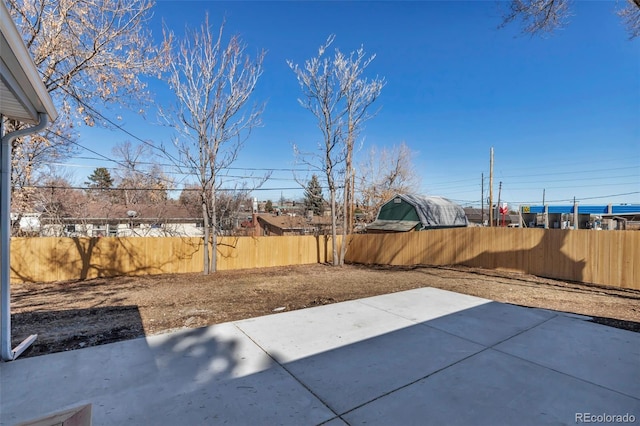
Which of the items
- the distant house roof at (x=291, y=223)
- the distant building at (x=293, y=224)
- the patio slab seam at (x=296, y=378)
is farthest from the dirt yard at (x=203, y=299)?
the distant house roof at (x=291, y=223)

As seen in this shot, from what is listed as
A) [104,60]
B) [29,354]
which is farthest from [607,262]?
[104,60]

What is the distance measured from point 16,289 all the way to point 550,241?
13888mm

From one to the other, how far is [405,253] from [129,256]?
31.9ft

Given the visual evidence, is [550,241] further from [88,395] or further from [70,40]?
[70,40]

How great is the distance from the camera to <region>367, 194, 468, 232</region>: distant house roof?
16250 millimetres

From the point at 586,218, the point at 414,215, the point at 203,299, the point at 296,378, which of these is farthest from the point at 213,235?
the point at 586,218

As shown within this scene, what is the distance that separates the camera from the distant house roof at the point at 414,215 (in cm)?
1625

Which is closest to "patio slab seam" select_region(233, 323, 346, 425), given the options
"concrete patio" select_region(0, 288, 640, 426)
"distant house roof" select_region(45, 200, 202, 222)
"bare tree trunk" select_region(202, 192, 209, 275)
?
"concrete patio" select_region(0, 288, 640, 426)

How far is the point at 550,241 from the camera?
328 inches

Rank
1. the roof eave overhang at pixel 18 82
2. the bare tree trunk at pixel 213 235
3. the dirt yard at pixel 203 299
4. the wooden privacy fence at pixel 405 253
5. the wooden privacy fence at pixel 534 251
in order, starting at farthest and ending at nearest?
the bare tree trunk at pixel 213 235 → the wooden privacy fence at pixel 405 253 → the wooden privacy fence at pixel 534 251 → the dirt yard at pixel 203 299 → the roof eave overhang at pixel 18 82

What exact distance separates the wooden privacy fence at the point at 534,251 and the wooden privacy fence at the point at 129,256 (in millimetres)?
4929

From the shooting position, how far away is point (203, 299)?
5660mm

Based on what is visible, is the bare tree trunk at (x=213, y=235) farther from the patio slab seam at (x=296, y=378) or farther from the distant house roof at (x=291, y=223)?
the distant house roof at (x=291, y=223)

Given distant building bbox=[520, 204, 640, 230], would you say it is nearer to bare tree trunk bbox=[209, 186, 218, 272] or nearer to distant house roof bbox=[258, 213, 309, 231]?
distant house roof bbox=[258, 213, 309, 231]
